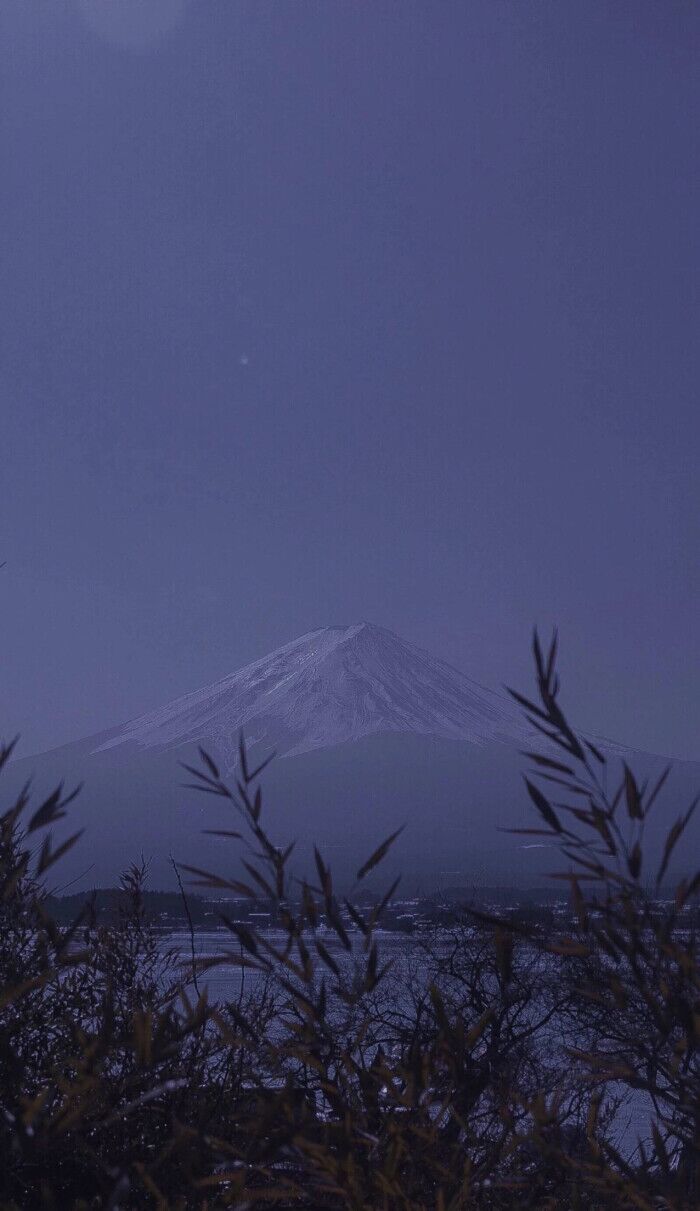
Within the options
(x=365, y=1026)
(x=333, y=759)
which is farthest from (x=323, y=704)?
(x=365, y=1026)

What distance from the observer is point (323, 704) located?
122 meters

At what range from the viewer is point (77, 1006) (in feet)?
12.9

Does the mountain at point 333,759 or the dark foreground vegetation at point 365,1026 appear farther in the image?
the mountain at point 333,759

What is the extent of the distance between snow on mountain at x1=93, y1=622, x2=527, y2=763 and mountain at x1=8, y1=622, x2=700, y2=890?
0.24 m

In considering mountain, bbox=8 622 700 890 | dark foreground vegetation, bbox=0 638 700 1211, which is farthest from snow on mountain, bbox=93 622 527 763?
dark foreground vegetation, bbox=0 638 700 1211

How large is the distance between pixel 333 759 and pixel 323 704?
45535 millimetres

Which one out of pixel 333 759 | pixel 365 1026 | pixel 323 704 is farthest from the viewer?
pixel 333 759

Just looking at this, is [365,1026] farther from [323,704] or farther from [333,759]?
[333,759]

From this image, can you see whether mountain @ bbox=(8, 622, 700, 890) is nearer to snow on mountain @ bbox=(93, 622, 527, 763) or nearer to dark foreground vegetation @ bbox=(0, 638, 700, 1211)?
snow on mountain @ bbox=(93, 622, 527, 763)

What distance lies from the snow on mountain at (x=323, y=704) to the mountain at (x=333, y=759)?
235 mm

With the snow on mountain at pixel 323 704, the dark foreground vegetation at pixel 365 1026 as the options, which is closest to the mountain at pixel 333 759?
the snow on mountain at pixel 323 704

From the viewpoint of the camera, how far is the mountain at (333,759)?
4186 inches

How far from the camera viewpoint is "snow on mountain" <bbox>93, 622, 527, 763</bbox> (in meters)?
107

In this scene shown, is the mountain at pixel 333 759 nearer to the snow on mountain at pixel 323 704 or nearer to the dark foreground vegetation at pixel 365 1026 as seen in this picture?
the snow on mountain at pixel 323 704
